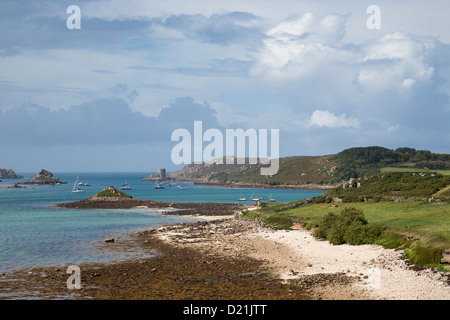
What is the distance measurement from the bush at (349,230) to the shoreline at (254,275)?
1340mm

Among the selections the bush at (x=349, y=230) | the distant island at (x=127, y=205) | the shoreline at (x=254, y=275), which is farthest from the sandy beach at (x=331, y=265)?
the distant island at (x=127, y=205)

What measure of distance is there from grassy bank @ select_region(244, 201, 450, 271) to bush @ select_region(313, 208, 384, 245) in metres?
0.88

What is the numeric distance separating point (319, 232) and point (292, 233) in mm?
5796

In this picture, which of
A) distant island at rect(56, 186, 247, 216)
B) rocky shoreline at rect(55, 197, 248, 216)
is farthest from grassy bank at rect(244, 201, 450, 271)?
rocky shoreline at rect(55, 197, 248, 216)

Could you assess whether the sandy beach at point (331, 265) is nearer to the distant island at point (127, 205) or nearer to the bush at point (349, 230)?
the bush at point (349, 230)

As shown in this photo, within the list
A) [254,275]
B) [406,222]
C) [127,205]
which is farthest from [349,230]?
[127,205]

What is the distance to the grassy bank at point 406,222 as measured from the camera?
30.6 m

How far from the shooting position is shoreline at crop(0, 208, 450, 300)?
81.3 feet

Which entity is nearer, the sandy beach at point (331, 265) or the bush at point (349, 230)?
the sandy beach at point (331, 265)

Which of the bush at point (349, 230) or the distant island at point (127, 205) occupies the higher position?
the bush at point (349, 230)

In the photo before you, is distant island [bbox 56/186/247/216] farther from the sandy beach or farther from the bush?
the bush

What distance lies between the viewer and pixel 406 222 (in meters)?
44.3

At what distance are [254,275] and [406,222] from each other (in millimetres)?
21912
